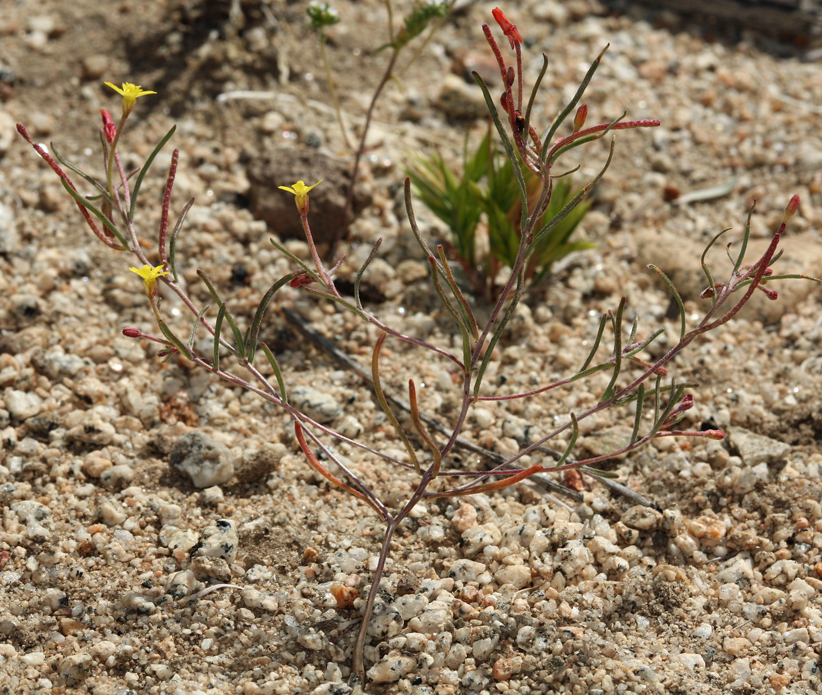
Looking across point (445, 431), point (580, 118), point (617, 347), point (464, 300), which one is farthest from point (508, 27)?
point (445, 431)

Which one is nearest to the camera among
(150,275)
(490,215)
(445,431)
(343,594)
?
(150,275)

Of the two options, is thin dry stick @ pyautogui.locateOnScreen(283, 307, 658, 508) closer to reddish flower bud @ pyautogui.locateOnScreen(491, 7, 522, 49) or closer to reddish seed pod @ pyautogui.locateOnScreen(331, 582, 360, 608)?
reddish seed pod @ pyautogui.locateOnScreen(331, 582, 360, 608)

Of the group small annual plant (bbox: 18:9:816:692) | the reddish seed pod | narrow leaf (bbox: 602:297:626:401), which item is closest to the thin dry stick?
small annual plant (bbox: 18:9:816:692)

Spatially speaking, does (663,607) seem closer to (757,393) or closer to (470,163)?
(757,393)

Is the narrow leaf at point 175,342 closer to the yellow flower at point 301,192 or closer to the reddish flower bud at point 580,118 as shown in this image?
the yellow flower at point 301,192

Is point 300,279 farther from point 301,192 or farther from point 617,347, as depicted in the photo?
point 617,347

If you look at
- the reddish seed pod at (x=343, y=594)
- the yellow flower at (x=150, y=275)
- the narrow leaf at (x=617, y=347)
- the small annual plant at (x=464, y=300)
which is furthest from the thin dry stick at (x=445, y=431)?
the yellow flower at (x=150, y=275)

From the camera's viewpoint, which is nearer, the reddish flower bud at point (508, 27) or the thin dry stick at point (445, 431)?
the reddish flower bud at point (508, 27)

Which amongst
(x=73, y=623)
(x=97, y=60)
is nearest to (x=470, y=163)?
(x=97, y=60)
